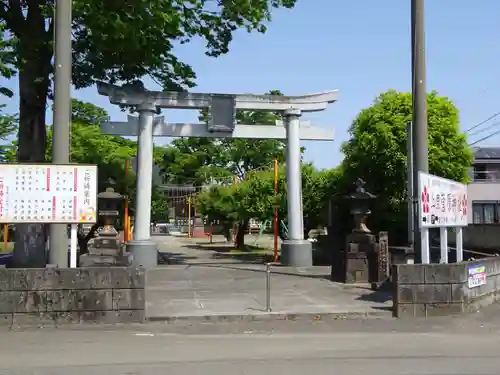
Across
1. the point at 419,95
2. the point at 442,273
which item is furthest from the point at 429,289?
the point at 419,95

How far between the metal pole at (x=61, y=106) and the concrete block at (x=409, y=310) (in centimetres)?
637

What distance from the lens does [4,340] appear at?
365 inches

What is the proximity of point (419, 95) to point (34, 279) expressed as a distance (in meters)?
8.65

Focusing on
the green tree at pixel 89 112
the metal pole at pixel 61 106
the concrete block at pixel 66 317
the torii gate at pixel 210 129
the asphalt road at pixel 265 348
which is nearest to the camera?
the asphalt road at pixel 265 348

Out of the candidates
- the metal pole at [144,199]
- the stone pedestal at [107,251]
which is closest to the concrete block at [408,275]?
the stone pedestal at [107,251]

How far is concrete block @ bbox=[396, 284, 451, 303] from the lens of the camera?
1152 cm

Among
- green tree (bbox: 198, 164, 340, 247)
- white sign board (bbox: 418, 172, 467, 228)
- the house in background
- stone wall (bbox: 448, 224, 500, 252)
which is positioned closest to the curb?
white sign board (bbox: 418, 172, 467, 228)

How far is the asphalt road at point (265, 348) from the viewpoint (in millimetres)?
7289

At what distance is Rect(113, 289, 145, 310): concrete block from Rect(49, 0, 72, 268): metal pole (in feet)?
4.70

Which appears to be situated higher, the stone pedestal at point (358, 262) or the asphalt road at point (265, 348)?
the stone pedestal at point (358, 262)

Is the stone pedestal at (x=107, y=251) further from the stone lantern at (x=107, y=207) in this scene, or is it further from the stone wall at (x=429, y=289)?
the stone wall at (x=429, y=289)

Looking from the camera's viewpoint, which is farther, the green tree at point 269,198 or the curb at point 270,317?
the green tree at point 269,198

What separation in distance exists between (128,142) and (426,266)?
44.3 m

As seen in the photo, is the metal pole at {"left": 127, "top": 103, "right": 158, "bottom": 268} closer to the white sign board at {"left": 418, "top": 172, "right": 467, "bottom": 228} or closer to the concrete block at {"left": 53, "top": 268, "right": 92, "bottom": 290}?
the concrete block at {"left": 53, "top": 268, "right": 92, "bottom": 290}
